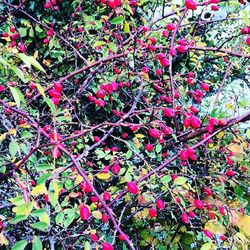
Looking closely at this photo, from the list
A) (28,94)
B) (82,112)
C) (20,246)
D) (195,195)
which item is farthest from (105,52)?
(20,246)

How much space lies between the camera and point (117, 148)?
170 cm

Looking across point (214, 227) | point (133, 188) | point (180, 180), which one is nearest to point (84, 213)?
point (133, 188)

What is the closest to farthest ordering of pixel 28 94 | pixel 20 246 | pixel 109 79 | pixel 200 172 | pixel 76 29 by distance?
pixel 20 246, pixel 28 94, pixel 200 172, pixel 109 79, pixel 76 29

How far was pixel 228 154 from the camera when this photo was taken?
5.07 ft

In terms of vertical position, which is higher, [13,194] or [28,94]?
[28,94]

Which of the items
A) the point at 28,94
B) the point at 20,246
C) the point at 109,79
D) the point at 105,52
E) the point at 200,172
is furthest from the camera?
the point at 109,79

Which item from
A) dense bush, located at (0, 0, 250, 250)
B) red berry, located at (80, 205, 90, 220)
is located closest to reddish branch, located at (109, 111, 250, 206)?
dense bush, located at (0, 0, 250, 250)

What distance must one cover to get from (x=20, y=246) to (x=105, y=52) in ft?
3.16

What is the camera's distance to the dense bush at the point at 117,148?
3.25 ft

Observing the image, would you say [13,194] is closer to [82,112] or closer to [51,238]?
[51,238]

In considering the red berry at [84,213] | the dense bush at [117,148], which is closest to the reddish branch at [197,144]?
the dense bush at [117,148]

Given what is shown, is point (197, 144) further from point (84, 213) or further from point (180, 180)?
point (84, 213)

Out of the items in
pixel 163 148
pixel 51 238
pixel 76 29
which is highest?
pixel 76 29

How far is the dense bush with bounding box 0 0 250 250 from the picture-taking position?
39.0 inches
